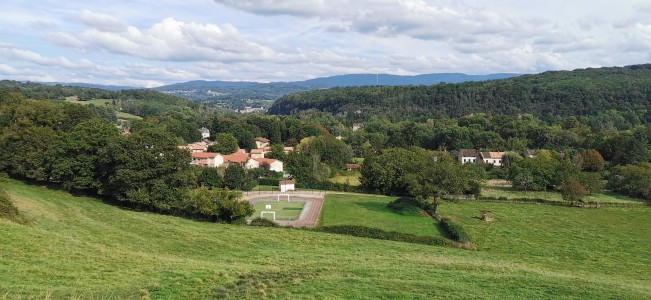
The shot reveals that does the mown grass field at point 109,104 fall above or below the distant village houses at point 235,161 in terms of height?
above

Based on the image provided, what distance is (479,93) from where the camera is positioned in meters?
171

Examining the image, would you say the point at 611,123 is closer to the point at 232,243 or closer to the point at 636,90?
the point at 636,90

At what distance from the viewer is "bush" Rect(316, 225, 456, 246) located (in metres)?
31.3

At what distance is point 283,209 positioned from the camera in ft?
143

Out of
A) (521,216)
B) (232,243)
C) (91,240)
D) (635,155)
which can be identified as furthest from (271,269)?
(635,155)

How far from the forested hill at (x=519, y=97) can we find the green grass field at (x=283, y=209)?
393 feet

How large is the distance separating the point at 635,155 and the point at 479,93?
100099 millimetres

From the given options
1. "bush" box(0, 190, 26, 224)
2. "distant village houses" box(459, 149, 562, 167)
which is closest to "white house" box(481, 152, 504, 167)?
"distant village houses" box(459, 149, 562, 167)

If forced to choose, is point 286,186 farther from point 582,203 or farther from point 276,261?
point 276,261

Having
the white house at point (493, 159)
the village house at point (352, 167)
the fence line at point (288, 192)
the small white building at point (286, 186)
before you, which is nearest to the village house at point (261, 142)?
the village house at point (352, 167)

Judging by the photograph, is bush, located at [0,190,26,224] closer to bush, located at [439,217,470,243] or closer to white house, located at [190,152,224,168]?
bush, located at [439,217,470,243]

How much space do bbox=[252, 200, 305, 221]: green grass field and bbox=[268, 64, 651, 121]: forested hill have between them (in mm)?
119909

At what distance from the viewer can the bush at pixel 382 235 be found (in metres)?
31.3

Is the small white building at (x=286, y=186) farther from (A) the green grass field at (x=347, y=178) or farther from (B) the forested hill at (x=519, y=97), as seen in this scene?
(B) the forested hill at (x=519, y=97)
